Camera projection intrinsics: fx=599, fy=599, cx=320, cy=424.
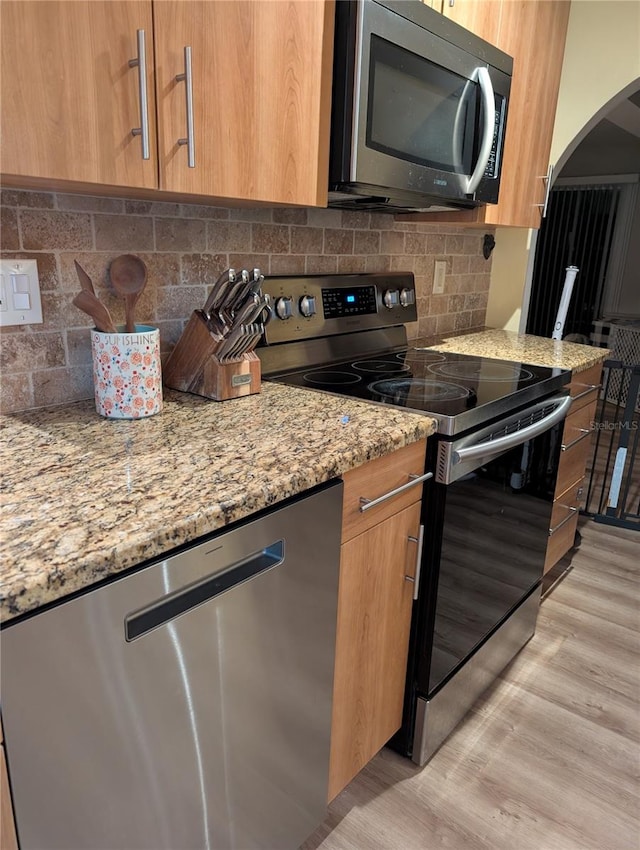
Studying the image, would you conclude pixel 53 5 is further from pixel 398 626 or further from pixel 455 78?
pixel 398 626

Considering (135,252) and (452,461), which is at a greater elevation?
(135,252)

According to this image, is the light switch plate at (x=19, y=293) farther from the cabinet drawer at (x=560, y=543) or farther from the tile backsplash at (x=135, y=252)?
the cabinet drawer at (x=560, y=543)

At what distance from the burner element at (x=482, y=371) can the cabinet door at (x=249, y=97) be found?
0.68 m

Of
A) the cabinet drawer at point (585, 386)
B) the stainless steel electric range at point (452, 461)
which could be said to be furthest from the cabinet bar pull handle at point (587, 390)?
the stainless steel electric range at point (452, 461)

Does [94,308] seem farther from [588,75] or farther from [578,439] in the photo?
[588,75]

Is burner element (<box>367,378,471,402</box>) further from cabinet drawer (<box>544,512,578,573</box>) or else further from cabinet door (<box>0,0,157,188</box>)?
cabinet drawer (<box>544,512,578,573</box>)

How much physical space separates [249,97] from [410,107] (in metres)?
0.50

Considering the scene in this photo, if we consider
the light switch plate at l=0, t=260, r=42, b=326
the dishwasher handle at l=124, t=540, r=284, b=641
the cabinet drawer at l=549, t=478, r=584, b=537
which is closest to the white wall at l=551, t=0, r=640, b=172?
the cabinet drawer at l=549, t=478, r=584, b=537

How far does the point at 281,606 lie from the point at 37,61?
907 mm

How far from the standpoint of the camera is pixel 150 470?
3.12 feet

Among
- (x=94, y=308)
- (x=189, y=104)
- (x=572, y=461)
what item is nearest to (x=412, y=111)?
(x=189, y=104)

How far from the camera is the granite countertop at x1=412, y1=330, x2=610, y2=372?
2.13 metres

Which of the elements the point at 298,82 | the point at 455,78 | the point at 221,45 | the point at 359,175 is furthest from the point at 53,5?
the point at 455,78

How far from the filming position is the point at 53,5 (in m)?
0.85
